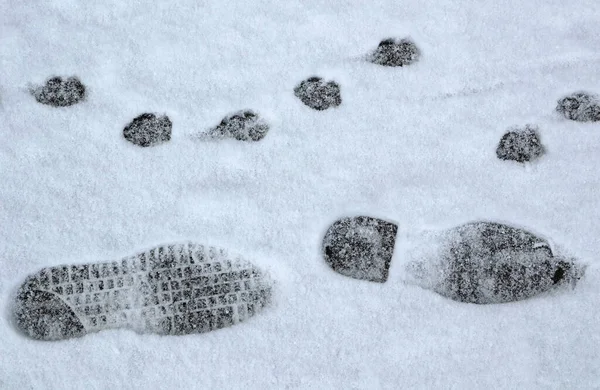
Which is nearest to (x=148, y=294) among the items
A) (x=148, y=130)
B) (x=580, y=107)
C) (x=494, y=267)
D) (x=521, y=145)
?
(x=148, y=130)

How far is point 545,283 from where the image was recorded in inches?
61.3

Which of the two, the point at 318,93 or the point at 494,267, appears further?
the point at 318,93

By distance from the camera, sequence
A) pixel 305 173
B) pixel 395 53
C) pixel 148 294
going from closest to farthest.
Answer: pixel 148 294 → pixel 305 173 → pixel 395 53

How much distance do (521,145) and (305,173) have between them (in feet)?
1.87

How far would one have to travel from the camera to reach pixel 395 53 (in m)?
1.78

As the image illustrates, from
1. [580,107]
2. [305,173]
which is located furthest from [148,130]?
[580,107]

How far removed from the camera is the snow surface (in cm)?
150

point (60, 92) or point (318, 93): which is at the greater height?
point (318, 93)

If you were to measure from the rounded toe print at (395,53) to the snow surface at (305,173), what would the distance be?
23mm

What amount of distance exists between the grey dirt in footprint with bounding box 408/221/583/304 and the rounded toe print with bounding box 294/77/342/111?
0.47 metres

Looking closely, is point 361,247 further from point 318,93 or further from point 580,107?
point 580,107

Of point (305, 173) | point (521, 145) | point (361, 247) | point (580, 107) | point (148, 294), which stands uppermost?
point (580, 107)

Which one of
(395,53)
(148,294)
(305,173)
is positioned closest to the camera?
(148,294)

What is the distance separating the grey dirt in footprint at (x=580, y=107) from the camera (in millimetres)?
1707
